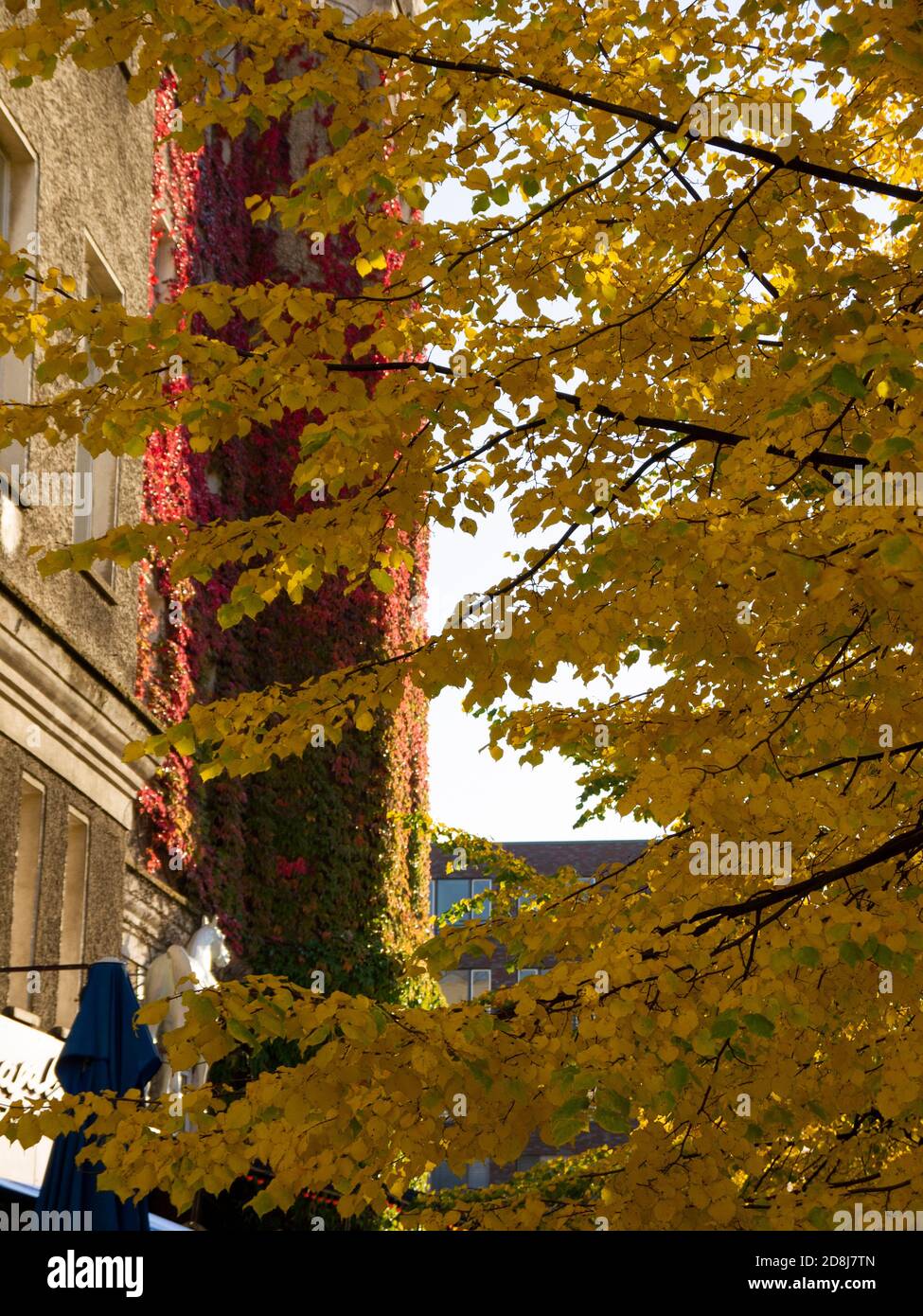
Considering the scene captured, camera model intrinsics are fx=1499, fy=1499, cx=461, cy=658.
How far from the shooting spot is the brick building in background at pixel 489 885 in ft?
125

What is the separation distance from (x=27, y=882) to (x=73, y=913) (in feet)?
3.73

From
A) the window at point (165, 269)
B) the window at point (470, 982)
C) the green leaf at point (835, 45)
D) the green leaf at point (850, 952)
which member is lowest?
the green leaf at point (850, 952)

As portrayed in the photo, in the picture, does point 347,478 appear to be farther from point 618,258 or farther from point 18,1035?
point 18,1035

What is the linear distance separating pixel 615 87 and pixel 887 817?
295cm

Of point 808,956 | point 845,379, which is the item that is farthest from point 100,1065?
point 845,379

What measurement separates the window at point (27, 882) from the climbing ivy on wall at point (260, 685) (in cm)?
400

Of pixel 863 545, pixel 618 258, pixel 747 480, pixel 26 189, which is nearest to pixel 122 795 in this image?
pixel 26 189

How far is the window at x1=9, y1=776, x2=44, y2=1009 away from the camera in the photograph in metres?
10.4

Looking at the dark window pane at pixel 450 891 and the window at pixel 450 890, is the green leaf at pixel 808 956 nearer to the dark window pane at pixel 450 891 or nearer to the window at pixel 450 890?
the window at pixel 450 890

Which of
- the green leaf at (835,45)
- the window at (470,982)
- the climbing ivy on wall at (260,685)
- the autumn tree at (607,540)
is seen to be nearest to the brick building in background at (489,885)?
the window at (470,982)

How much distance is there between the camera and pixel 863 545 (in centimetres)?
342

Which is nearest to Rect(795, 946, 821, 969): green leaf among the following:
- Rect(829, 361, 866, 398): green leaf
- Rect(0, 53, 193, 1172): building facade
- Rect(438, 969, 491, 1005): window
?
Rect(829, 361, 866, 398): green leaf

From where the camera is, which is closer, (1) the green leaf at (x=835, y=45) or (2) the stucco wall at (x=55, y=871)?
(1) the green leaf at (x=835, y=45)

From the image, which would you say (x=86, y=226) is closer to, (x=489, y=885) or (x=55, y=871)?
(x=55, y=871)
